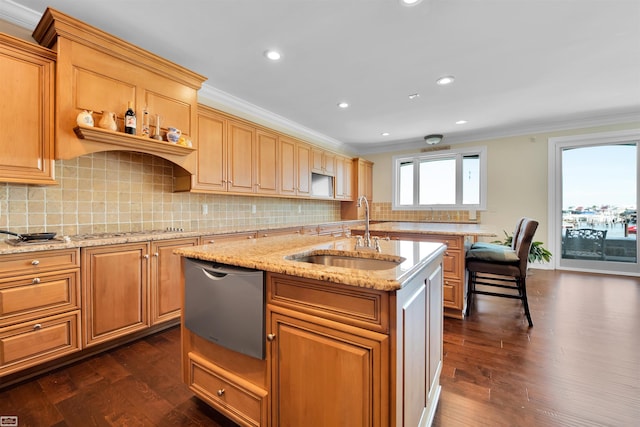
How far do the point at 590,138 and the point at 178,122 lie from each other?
5.85 meters

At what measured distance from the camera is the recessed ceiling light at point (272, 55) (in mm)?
2485

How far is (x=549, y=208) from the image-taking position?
4.65 m

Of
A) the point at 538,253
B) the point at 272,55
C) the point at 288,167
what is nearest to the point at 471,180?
the point at 538,253

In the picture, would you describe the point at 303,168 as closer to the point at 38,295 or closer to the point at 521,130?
the point at 38,295

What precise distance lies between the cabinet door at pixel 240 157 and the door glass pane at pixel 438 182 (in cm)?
373

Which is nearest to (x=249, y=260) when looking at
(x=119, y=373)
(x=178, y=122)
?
(x=119, y=373)

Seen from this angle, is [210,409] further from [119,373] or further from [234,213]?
[234,213]

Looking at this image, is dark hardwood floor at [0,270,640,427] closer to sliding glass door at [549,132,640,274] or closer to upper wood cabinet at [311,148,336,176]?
sliding glass door at [549,132,640,274]

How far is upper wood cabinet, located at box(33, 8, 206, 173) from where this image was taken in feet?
6.26

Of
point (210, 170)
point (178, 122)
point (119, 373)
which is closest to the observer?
point (119, 373)

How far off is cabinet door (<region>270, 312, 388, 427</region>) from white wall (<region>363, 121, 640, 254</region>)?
448cm

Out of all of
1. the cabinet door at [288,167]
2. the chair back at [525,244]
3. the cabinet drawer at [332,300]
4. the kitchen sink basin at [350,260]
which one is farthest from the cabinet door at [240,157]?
the chair back at [525,244]

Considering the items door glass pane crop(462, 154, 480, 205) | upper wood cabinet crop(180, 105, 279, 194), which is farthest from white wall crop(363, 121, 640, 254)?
upper wood cabinet crop(180, 105, 279, 194)

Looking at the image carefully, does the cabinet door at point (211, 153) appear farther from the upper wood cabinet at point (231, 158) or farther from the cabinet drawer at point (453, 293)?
the cabinet drawer at point (453, 293)
